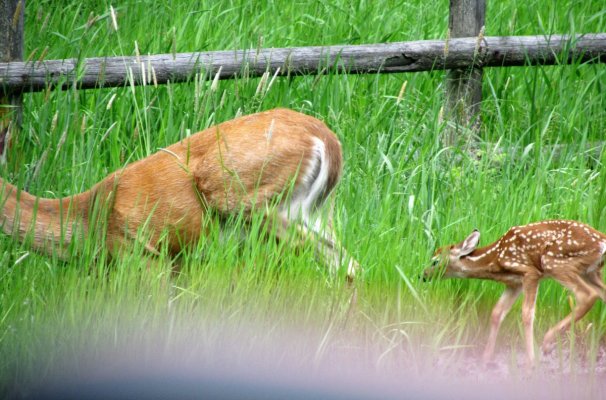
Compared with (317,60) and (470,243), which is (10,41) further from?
(470,243)

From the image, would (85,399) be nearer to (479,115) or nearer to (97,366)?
(97,366)

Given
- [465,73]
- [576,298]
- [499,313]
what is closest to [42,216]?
[499,313]

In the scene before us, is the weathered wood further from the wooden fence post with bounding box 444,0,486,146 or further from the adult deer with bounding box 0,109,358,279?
the adult deer with bounding box 0,109,358,279

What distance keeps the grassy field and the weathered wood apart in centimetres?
12

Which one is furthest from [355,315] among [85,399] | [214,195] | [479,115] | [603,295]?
[479,115]

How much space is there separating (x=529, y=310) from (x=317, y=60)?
324 centimetres

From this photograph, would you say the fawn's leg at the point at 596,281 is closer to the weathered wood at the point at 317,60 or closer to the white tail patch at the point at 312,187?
→ the white tail patch at the point at 312,187

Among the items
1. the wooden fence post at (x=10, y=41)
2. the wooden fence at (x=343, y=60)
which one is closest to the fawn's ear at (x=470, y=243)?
the wooden fence at (x=343, y=60)

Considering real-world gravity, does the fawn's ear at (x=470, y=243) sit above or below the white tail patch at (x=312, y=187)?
above

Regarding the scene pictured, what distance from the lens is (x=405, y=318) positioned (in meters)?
3.29

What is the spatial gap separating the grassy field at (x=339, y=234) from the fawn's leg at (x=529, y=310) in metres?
0.13

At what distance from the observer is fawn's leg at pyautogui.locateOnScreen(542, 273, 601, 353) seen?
10.1ft

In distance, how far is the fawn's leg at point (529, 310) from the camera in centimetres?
299

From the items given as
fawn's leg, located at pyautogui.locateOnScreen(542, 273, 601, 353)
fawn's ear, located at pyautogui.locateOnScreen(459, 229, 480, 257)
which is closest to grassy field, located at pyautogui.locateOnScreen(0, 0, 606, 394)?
fawn's leg, located at pyautogui.locateOnScreen(542, 273, 601, 353)
